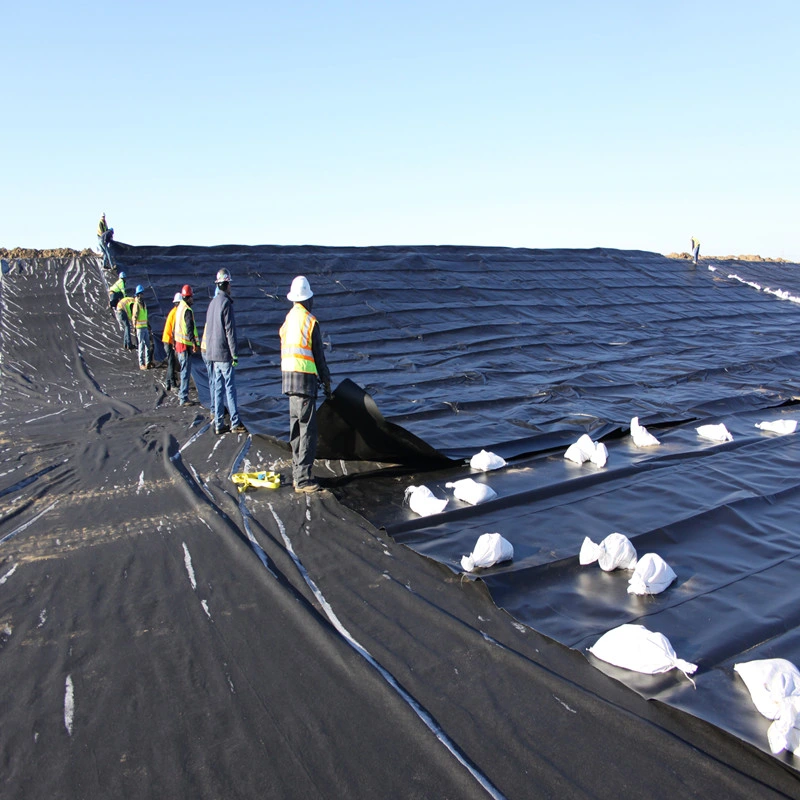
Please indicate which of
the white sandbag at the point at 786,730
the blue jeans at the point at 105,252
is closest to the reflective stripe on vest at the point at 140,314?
the blue jeans at the point at 105,252

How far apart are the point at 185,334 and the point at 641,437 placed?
488 centimetres

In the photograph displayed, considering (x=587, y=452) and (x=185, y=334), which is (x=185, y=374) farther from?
(x=587, y=452)

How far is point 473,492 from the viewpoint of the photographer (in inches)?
161

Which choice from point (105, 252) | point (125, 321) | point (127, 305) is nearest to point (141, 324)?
point (127, 305)

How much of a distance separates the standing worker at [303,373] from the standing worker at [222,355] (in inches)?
64.5

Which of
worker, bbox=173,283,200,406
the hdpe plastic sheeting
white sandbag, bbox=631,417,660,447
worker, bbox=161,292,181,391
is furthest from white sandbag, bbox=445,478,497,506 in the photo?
worker, bbox=161,292,181,391

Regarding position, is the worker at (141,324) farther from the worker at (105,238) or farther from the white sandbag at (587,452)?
the white sandbag at (587,452)

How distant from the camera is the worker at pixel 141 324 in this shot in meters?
8.84

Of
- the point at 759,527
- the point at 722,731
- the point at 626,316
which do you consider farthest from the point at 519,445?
the point at 626,316

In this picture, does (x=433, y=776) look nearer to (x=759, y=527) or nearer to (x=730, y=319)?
(x=759, y=527)

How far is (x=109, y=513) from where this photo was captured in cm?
404

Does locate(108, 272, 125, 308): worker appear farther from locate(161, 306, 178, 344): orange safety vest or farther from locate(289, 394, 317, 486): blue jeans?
locate(289, 394, 317, 486): blue jeans

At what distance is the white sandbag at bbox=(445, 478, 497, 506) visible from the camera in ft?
13.3

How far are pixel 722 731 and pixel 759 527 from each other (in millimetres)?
2046
